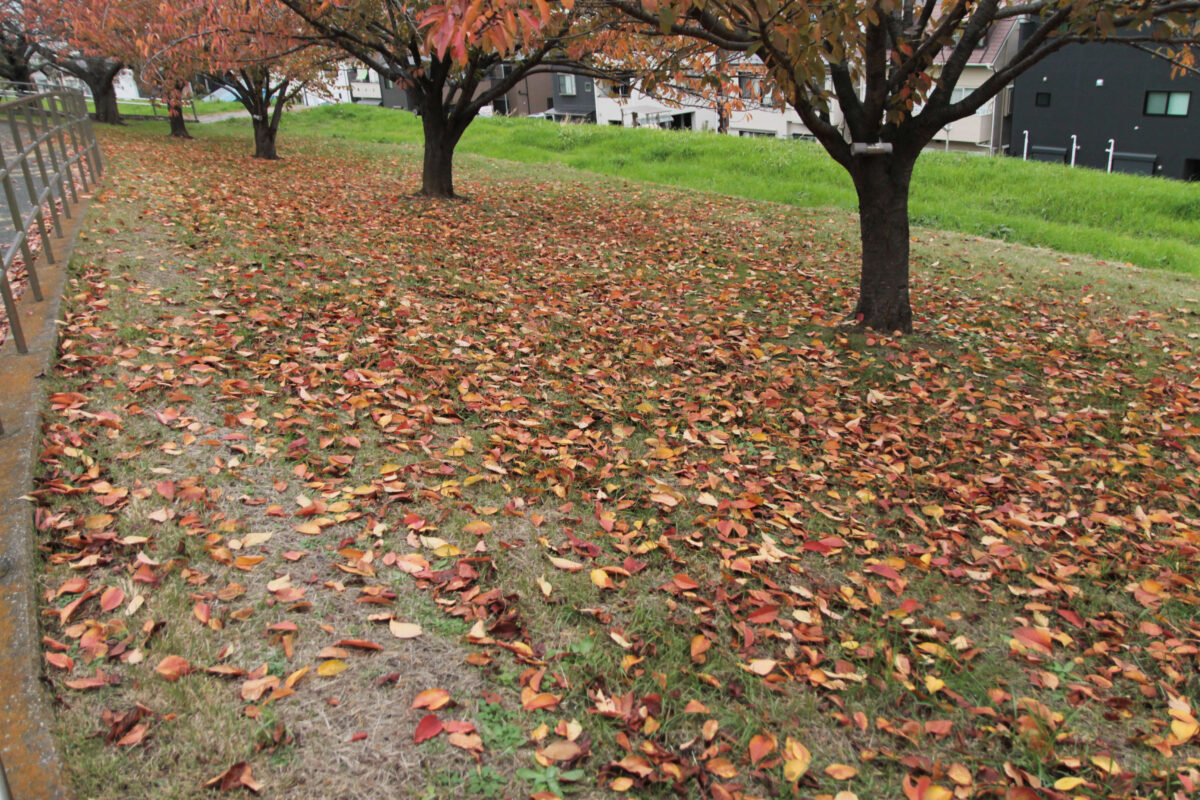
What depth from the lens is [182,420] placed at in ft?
13.1

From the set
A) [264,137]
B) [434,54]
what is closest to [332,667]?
[434,54]

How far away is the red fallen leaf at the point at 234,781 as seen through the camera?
2.11 meters

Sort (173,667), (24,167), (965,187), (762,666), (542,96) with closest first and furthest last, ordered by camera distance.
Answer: (173,667) < (762,666) < (24,167) < (965,187) < (542,96)

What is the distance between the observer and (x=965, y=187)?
15.6m

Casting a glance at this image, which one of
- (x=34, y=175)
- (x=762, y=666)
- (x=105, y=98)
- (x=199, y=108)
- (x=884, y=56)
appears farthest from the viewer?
(x=199, y=108)

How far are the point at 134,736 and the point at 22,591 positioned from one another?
775 mm

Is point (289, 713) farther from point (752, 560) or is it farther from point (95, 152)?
point (95, 152)

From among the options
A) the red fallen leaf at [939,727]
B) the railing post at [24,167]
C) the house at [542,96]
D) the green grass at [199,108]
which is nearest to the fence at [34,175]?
the railing post at [24,167]

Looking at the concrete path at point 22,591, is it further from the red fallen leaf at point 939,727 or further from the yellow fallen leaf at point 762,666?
the red fallen leaf at point 939,727

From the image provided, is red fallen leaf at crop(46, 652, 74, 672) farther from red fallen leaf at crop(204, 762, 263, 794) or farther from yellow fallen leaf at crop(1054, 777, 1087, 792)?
yellow fallen leaf at crop(1054, 777, 1087, 792)

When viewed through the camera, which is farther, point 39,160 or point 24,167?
point 39,160

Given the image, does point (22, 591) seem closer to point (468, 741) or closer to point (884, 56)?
point (468, 741)

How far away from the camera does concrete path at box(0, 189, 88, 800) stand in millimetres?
2059

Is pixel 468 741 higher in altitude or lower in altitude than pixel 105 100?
lower
